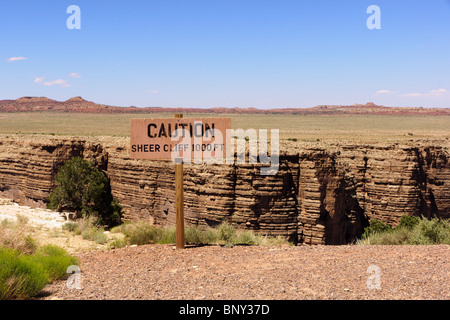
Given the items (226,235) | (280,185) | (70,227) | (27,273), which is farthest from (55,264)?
(280,185)

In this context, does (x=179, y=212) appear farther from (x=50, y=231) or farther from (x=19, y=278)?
(x=50, y=231)

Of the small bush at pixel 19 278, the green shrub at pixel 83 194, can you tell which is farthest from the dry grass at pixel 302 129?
the small bush at pixel 19 278

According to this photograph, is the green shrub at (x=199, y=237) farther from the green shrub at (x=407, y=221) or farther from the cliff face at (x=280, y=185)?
the green shrub at (x=407, y=221)

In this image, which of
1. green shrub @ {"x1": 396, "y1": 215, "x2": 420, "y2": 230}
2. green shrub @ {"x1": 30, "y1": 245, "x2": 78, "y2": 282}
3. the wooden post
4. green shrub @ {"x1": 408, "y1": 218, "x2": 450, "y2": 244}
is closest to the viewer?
green shrub @ {"x1": 30, "y1": 245, "x2": 78, "y2": 282}

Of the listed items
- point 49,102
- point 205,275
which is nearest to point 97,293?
point 205,275

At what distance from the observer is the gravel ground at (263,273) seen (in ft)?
20.5

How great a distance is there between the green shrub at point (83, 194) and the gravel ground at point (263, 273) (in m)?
13.7

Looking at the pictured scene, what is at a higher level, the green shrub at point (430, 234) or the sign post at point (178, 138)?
the sign post at point (178, 138)

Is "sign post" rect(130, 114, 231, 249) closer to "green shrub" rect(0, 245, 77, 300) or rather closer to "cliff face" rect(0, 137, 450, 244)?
"green shrub" rect(0, 245, 77, 300)

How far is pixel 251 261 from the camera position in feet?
26.5

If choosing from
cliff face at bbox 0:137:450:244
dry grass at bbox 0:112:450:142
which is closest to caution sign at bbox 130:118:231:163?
cliff face at bbox 0:137:450:244

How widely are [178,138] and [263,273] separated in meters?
3.58

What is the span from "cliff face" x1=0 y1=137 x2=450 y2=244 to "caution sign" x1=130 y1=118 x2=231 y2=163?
327 inches

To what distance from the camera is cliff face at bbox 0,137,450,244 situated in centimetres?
1769
